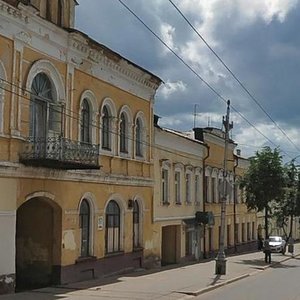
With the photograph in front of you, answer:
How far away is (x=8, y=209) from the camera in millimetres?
18734

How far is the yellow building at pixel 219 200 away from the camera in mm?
40688

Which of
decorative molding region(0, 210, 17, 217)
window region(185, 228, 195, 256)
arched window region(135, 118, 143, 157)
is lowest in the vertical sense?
window region(185, 228, 195, 256)

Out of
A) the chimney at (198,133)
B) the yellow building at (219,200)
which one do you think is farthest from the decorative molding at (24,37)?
the chimney at (198,133)

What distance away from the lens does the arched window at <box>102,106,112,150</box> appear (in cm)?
2516

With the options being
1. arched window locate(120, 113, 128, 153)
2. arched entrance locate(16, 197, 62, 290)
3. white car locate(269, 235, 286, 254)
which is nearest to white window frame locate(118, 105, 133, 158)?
arched window locate(120, 113, 128, 153)

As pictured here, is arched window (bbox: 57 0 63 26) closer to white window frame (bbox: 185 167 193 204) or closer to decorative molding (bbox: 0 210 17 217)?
decorative molding (bbox: 0 210 17 217)

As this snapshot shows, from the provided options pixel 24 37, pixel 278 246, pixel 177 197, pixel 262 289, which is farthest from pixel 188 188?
pixel 24 37

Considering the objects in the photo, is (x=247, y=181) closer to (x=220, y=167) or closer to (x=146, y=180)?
(x=220, y=167)

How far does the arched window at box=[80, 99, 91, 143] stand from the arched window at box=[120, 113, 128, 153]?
9.99 ft

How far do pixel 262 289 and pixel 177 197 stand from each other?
13.9 m

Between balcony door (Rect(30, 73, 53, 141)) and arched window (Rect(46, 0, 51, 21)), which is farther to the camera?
arched window (Rect(46, 0, 51, 21))

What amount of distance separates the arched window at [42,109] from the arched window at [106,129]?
12.3ft

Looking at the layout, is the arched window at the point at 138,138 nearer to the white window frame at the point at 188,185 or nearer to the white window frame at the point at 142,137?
the white window frame at the point at 142,137

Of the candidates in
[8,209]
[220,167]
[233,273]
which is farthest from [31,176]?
[220,167]
